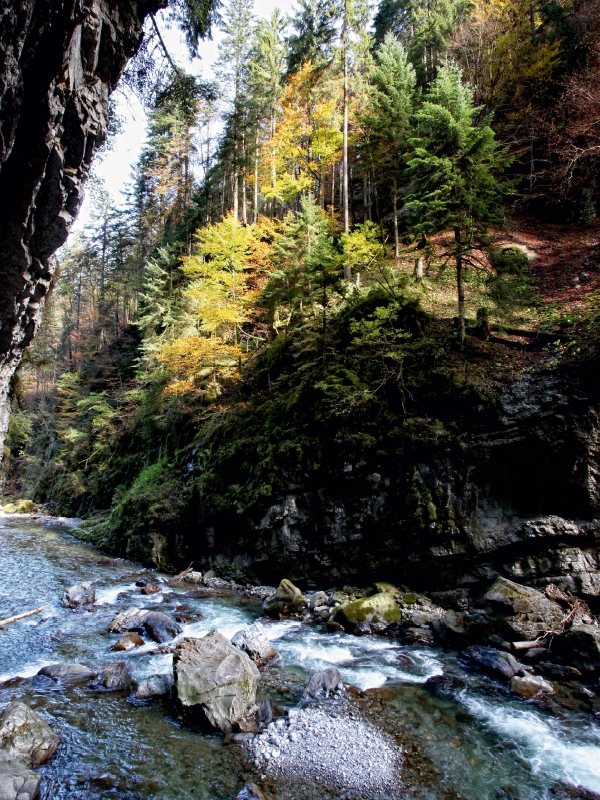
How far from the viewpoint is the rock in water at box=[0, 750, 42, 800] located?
4.62 metres

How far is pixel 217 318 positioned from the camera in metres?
17.0

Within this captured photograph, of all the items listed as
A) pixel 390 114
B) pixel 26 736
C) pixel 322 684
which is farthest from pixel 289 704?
pixel 390 114

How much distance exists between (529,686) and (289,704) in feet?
12.9

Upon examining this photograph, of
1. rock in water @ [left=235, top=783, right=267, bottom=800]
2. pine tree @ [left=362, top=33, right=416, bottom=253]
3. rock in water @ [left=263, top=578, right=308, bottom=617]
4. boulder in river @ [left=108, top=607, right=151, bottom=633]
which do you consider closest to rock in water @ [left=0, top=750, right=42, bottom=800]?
rock in water @ [left=235, top=783, right=267, bottom=800]

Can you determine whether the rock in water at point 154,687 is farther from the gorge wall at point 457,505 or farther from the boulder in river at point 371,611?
the gorge wall at point 457,505

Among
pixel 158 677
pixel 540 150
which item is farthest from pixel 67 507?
pixel 540 150

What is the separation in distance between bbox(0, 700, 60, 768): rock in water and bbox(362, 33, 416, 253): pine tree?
21.8 m

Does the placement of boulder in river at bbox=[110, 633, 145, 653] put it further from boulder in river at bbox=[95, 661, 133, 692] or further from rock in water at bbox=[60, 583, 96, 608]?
rock in water at bbox=[60, 583, 96, 608]

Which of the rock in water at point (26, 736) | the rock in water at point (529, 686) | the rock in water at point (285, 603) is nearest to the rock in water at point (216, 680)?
the rock in water at point (26, 736)

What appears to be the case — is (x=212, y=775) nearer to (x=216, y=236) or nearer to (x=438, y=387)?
(x=438, y=387)

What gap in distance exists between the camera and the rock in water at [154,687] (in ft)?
22.8

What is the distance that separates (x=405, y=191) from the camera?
25.9 m

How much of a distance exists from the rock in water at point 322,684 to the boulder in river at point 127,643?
12.7ft

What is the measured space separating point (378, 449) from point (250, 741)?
23.6ft
